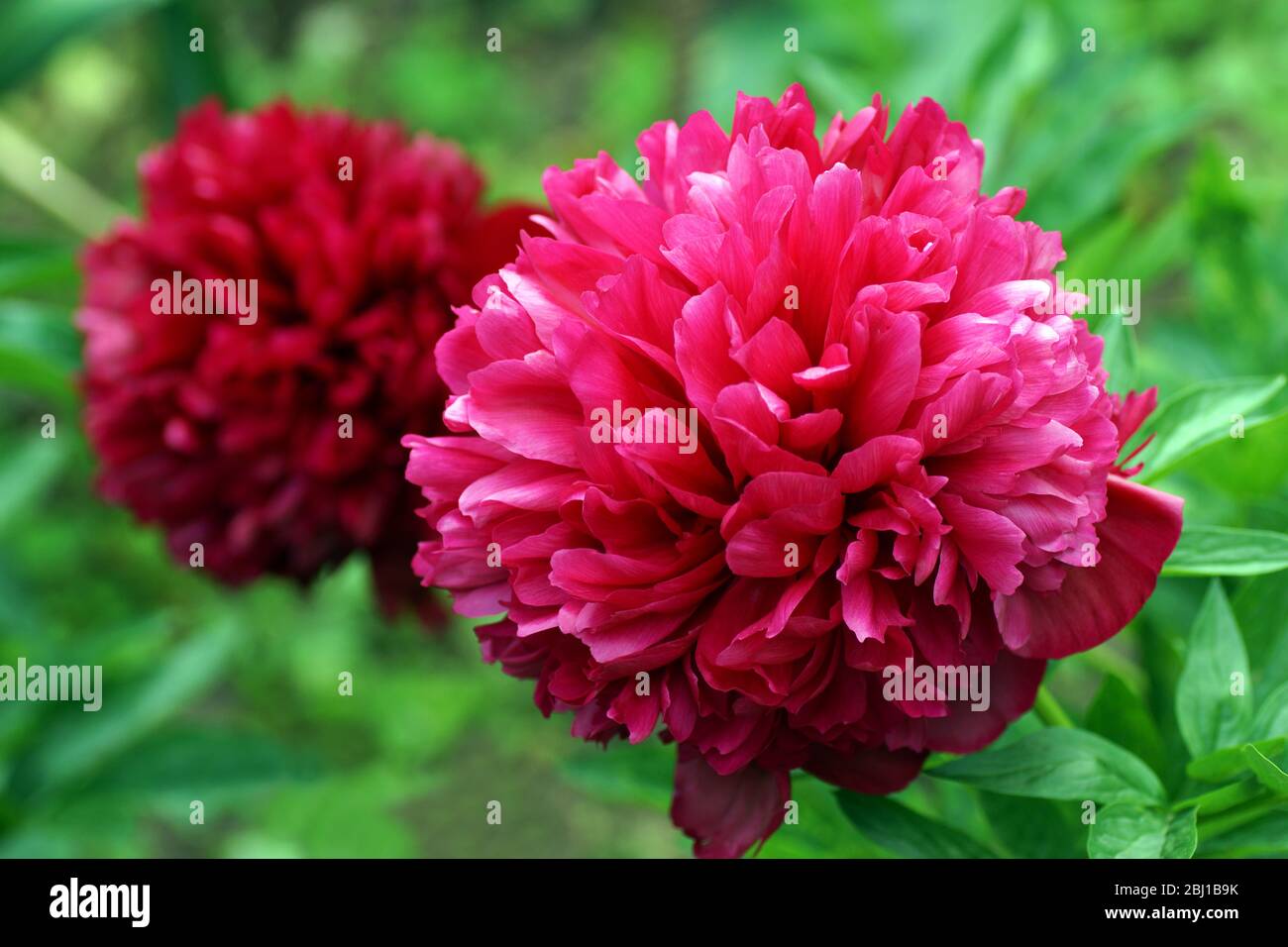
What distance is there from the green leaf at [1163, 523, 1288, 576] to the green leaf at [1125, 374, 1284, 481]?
0.04 metres

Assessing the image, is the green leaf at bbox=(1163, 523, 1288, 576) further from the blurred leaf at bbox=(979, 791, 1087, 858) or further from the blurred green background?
the blurred leaf at bbox=(979, 791, 1087, 858)

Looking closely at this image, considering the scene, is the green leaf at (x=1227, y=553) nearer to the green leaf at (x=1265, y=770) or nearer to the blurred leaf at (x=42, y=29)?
the green leaf at (x=1265, y=770)

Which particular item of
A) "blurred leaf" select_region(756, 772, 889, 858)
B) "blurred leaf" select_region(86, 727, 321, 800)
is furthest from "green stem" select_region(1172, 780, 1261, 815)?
"blurred leaf" select_region(86, 727, 321, 800)

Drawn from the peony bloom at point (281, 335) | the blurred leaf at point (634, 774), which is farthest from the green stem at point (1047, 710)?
the peony bloom at point (281, 335)

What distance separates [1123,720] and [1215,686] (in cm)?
5

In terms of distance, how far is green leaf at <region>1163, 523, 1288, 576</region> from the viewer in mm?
583

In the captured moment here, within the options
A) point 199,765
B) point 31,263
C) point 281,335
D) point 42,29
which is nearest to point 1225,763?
point 281,335

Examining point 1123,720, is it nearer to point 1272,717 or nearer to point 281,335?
point 1272,717

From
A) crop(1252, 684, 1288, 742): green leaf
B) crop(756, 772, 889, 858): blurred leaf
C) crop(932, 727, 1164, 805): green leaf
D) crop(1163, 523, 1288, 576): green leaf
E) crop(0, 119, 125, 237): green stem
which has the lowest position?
crop(756, 772, 889, 858): blurred leaf

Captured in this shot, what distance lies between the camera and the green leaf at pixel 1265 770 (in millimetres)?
543

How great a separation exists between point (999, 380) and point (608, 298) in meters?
0.17

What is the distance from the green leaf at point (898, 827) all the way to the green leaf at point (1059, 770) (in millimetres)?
50

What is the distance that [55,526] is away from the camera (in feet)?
6.81

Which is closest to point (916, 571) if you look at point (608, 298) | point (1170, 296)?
point (608, 298)
